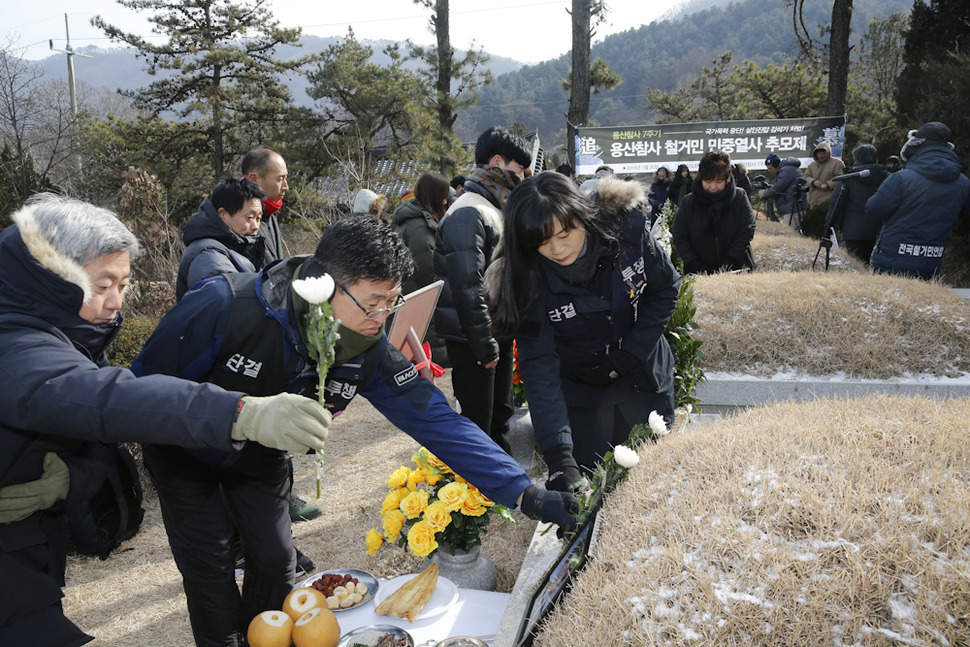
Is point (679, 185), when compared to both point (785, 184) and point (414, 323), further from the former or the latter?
point (414, 323)

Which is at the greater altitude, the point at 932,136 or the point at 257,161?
the point at 932,136

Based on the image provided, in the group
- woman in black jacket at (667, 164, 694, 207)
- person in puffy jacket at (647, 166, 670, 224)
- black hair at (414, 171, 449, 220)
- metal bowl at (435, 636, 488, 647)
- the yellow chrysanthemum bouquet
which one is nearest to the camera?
metal bowl at (435, 636, 488, 647)

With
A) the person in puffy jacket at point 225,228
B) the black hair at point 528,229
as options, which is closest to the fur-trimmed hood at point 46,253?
the person in puffy jacket at point 225,228

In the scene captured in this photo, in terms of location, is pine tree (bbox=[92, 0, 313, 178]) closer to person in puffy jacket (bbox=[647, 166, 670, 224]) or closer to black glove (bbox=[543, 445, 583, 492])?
person in puffy jacket (bbox=[647, 166, 670, 224])

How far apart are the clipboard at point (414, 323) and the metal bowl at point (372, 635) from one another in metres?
1.17

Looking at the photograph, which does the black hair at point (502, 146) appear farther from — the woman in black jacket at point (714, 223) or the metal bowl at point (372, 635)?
the metal bowl at point (372, 635)

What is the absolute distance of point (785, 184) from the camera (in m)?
10.8

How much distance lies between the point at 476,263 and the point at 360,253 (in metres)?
1.56

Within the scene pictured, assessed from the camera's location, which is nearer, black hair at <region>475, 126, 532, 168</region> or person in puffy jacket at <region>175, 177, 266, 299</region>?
person in puffy jacket at <region>175, 177, 266, 299</region>

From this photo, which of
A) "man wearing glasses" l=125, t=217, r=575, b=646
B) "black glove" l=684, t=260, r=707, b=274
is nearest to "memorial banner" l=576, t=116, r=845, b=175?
"black glove" l=684, t=260, r=707, b=274

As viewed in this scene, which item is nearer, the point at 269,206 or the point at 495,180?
the point at 495,180

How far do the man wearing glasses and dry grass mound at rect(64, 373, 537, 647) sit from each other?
95 cm

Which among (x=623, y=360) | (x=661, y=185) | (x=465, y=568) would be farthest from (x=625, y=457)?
(x=661, y=185)

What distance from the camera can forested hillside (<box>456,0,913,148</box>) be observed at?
53156 mm
